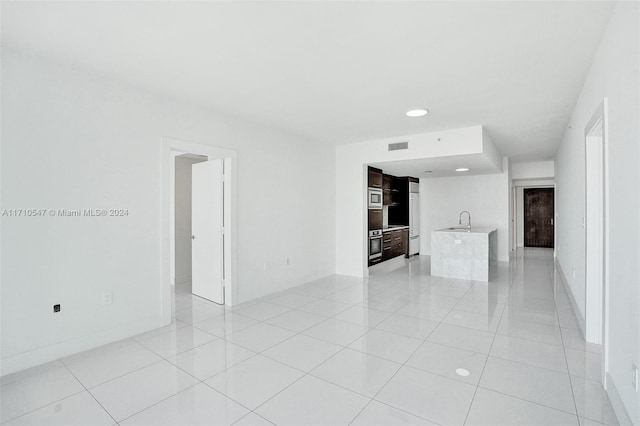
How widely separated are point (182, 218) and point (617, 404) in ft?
19.2

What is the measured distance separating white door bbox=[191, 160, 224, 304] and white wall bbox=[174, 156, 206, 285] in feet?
3.06

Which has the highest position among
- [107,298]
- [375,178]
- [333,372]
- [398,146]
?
[398,146]

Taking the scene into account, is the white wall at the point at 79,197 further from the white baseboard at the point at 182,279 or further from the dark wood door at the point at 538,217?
the dark wood door at the point at 538,217

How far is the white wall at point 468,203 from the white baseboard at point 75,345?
7.46 meters

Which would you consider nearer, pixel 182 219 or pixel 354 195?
pixel 182 219

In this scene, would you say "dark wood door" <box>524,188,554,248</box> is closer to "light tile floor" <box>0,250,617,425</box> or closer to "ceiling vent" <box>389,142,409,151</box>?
"light tile floor" <box>0,250,617,425</box>

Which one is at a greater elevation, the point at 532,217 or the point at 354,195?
the point at 354,195

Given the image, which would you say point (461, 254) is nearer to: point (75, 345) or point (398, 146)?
point (398, 146)

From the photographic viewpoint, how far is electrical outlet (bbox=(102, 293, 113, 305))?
10.1 feet

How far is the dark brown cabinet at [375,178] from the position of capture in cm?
682

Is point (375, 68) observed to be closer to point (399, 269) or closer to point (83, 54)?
point (83, 54)

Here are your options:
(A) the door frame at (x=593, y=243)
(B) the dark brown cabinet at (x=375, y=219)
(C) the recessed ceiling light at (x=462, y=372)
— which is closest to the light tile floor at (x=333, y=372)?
(C) the recessed ceiling light at (x=462, y=372)

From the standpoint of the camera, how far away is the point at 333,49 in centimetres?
249

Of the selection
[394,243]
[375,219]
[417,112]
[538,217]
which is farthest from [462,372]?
[538,217]
